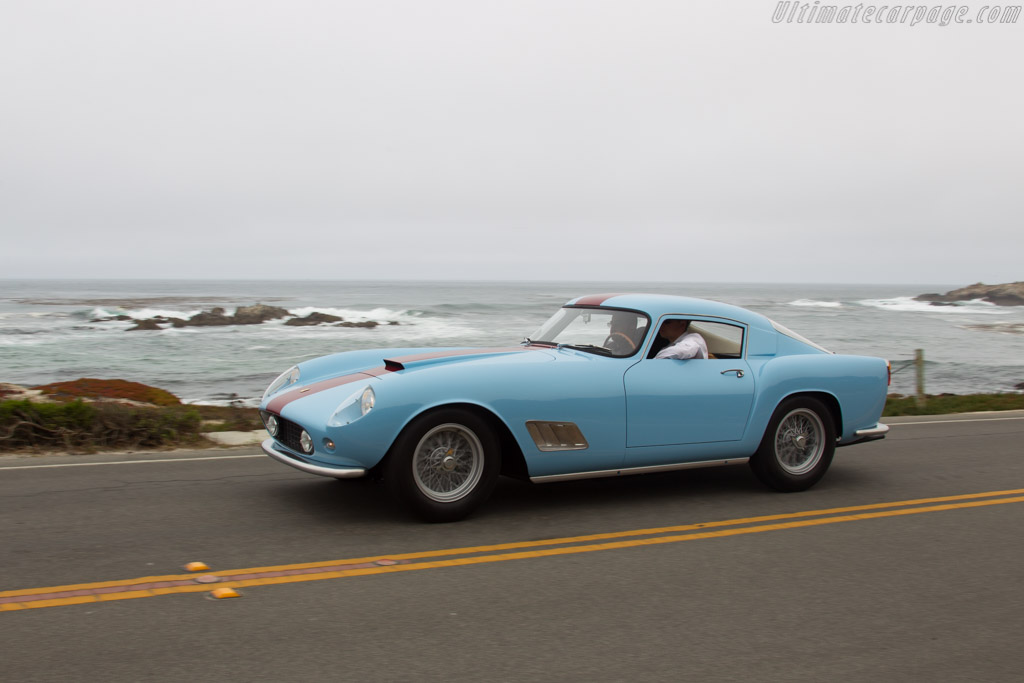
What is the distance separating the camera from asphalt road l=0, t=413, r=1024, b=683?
12.0 feet

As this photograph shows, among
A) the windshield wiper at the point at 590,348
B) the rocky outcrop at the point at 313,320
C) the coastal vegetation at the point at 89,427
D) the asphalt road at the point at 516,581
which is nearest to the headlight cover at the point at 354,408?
the asphalt road at the point at 516,581

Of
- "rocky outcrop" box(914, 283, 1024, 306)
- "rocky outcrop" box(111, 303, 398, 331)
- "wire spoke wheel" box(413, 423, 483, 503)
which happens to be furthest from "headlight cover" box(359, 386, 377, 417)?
"rocky outcrop" box(914, 283, 1024, 306)

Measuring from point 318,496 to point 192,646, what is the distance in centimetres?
290

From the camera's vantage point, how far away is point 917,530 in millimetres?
6027

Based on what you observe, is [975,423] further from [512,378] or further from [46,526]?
[46,526]

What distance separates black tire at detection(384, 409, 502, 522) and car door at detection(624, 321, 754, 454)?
3.81 feet

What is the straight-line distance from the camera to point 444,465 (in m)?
5.76

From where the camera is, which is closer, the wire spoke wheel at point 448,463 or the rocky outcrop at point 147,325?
the wire spoke wheel at point 448,463

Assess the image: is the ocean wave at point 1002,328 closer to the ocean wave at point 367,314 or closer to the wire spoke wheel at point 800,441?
the ocean wave at point 367,314

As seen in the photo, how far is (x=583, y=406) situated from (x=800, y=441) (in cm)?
221

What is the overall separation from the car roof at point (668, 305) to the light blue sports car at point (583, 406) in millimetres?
15

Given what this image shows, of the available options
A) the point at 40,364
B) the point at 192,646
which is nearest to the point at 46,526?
the point at 192,646

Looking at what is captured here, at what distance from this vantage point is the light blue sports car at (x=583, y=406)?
5660 mm

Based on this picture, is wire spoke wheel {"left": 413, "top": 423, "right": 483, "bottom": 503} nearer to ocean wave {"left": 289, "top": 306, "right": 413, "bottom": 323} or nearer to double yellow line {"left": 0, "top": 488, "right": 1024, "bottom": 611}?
double yellow line {"left": 0, "top": 488, "right": 1024, "bottom": 611}
